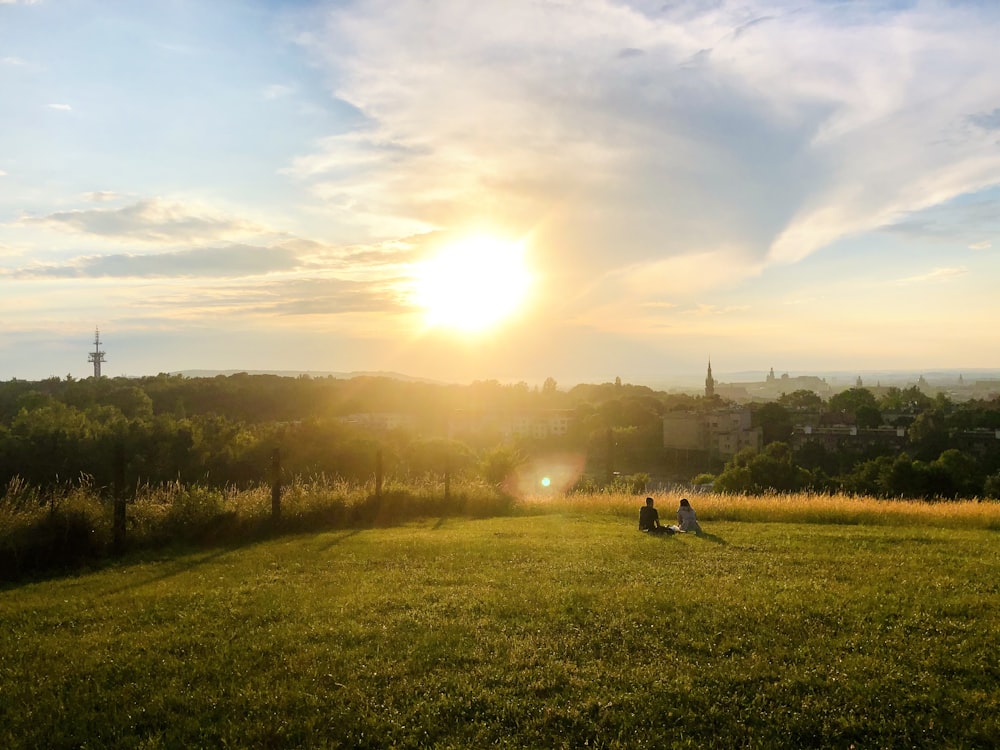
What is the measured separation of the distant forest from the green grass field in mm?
7433

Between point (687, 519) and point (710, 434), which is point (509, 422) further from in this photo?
point (687, 519)

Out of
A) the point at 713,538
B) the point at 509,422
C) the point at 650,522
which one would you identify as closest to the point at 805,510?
the point at 650,522

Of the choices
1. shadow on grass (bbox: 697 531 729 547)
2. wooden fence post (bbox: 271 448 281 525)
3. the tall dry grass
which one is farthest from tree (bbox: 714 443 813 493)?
wooden fence post (bbox: 271 448 281 525)

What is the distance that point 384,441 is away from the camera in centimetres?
4616

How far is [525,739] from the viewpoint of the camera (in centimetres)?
500

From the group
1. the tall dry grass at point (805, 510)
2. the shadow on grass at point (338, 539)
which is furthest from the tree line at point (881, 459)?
the shadow on grass at point (338, 539)

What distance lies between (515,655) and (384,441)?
133 feet

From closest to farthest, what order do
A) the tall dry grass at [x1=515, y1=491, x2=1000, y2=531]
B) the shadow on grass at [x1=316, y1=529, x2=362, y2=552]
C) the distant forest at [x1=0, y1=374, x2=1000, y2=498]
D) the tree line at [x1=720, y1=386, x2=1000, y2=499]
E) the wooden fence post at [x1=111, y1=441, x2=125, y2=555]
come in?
the wooden fence post at [x1=111, y1=441, x2=125, y2=555] → the shadow on grass at [x1=316, y1=529, x2=362, y2=552] → the tall dry grass at [x1=515, y1=491, x2=1000, y2=531] → the tree line at [x1=720, y1=386, x2=1000, y2=499] → the distant forest at [x1=0, y1=374, x2=1000, y2=498]

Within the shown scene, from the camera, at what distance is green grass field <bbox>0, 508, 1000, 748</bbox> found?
16.9 feet

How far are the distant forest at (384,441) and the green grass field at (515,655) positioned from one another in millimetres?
7433

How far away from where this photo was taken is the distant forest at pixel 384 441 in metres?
34.8

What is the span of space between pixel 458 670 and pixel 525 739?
1.25 m

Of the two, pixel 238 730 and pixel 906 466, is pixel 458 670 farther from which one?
pixel 906 466

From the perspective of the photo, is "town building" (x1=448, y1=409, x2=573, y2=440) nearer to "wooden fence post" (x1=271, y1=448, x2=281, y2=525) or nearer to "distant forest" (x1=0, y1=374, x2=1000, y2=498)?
"distant forest" (x1=0, y1=374, x2=1000, y2=498)
